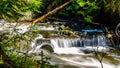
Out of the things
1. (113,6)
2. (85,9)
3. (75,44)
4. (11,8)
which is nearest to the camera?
(11,8)

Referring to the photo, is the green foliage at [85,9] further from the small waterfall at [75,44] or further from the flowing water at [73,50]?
the flowing water at [73,50]

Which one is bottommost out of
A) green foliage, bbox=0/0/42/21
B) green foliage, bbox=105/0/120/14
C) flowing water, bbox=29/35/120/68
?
flowing water, bbox=29/35/120/68

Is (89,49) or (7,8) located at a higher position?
(7,8)

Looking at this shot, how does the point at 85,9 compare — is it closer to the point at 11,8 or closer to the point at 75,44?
the point at 75,44

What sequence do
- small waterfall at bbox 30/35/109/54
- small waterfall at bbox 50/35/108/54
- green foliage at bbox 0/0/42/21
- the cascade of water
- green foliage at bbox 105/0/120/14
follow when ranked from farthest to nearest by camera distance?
1. green foliage at bbox 105/0/120/14
2. the cascade of water
3. small waterfall at bbox 50/35/108/54
4. small waterfall at bbox 30/35/109/54
5. green foliage at bbox 0/0/42/21

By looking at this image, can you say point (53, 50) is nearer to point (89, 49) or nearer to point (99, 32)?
point (89, 49)

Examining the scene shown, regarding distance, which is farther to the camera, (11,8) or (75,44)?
(75,44)

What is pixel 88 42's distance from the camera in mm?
12961

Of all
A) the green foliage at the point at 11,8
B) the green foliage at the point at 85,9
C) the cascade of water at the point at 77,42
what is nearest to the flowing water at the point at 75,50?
the cascade of water at the point at 77,42

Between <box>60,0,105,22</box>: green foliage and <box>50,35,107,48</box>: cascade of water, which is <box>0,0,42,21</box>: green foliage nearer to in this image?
<box>50,35,107,48</box>: cascade of water

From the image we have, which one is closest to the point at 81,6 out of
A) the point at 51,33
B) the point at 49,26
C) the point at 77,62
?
the point at 49,26

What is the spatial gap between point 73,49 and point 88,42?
103 cm

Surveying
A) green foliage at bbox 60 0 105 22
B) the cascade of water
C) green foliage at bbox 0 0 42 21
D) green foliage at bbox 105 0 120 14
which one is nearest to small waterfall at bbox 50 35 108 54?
the cascade of water

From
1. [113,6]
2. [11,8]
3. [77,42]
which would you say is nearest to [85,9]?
[113,6]
